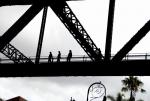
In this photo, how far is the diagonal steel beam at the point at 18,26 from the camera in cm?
1470

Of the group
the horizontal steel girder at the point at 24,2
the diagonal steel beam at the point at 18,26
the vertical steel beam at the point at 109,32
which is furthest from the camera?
the horizontal steel girder at the point at 24,2

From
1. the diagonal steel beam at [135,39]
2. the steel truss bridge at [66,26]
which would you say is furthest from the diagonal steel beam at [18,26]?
the diagonal steel beam at [135,39]

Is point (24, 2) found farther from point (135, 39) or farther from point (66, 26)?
point (135, 39)

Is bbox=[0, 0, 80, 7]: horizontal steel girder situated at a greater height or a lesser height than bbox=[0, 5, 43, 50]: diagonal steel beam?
greater

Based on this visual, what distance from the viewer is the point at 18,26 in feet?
48.3

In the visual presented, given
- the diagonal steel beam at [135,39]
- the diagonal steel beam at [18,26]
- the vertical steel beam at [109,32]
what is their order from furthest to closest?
1. the diagonal steel beam at [18,26]
2. the vertical steel beam at [109,32]
3. the diagonal steel beam at [135,39]

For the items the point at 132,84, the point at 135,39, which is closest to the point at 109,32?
the point at 135,39

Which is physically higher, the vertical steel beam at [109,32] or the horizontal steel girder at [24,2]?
the horizontal steel girder at [24,2]

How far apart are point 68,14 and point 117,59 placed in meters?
2.97

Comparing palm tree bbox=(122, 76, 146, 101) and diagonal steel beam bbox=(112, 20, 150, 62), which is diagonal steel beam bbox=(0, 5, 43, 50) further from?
palm tree bbox=(122, 76, 146, 101)

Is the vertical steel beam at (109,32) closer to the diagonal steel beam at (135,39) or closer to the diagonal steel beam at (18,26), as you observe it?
the diagonal steel beam at (135,39)

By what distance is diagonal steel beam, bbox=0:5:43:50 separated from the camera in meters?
14.7

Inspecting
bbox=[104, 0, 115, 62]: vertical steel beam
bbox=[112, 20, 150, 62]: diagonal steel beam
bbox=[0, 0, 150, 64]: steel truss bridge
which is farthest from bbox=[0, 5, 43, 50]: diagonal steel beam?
bbox=[112, 20, 150, 62]: diagonal steel beam

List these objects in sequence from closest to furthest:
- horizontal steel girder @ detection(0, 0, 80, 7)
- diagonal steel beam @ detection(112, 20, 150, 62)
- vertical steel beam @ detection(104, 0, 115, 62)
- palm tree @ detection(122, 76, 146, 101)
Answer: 1. diagonal steel beam @ detection(112, 20, 150, 62)
2. vertical steel beam @ detection(104, 0, 115, 62)
3. horizontal steel girder @ detection(0, 0, 80, 7)
4. palm tree @ detection(122, 76, 146, 101)
